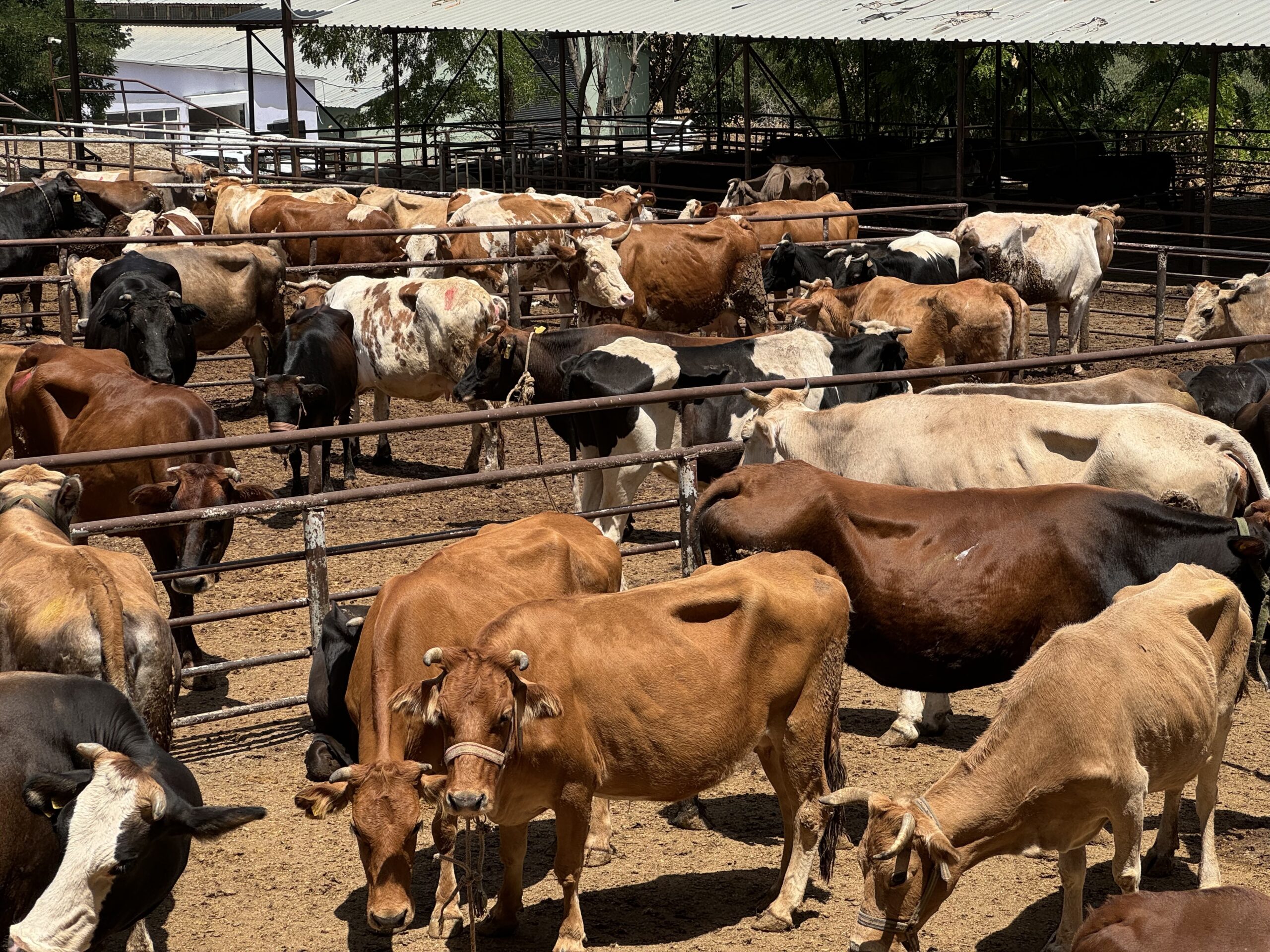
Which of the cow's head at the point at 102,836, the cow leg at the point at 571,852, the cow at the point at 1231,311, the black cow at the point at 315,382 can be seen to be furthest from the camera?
the cow at the point at 1231,311

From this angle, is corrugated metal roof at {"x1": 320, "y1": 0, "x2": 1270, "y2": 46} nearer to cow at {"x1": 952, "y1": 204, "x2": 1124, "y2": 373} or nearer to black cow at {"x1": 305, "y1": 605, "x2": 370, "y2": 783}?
cow at {"x1": 952, "y1": 204, "x2": 1124, "y2": 373}

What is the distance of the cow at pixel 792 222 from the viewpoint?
56.3 feet

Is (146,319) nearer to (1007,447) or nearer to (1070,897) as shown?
(1007,447)

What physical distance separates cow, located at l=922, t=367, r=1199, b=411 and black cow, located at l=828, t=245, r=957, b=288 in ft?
20.4

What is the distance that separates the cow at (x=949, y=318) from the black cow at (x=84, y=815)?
885 cm

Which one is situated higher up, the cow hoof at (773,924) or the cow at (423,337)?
the cow at (423,337)

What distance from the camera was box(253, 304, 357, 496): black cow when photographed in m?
10.3

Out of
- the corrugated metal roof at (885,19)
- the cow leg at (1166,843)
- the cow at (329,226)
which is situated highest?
the corrugated metal roof at (885,19)

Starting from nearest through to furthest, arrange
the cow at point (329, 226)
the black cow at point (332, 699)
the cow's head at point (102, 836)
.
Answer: the cow's head at point (102, 836), the black cow at point (332, 699), the cow at point (329, 226)

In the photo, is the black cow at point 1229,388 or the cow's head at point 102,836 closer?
the cow's head at point 102,836

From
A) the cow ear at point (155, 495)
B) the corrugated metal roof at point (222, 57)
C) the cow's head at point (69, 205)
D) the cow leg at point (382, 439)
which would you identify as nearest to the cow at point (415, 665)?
the cow ear at point (155, 495)

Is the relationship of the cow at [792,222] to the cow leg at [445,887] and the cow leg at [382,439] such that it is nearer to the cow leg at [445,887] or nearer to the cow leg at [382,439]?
the cow leg at [382,439]

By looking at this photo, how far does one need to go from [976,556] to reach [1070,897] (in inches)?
59.0

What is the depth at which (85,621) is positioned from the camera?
507cm
